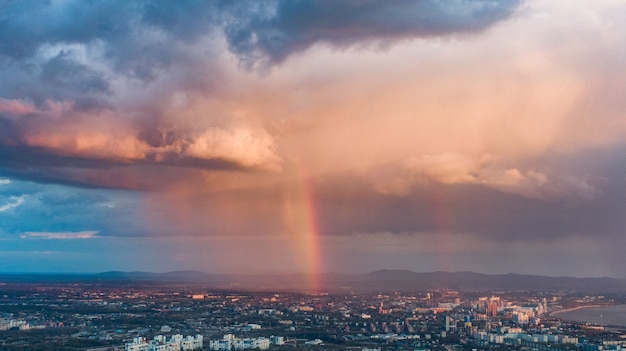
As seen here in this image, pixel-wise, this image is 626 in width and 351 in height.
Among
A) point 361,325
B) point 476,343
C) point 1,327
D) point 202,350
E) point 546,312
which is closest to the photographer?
point 202,350

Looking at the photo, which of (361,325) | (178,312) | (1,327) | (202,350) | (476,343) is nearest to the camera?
(202,350)

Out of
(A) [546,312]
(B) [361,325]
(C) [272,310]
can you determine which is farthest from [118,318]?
(A) [546,312]

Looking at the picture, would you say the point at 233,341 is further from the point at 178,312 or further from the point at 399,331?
the point at 178,312

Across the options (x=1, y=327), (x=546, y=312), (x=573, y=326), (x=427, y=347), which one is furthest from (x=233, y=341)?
(x=546, y=312)

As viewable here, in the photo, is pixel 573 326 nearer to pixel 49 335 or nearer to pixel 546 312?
pixel 546 312

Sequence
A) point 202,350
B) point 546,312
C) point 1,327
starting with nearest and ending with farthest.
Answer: point 202,350 < point 1,327 < point 546,312

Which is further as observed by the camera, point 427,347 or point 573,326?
point 573,326
